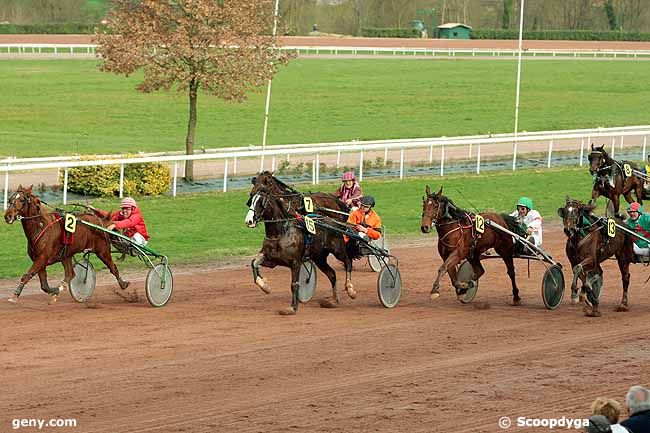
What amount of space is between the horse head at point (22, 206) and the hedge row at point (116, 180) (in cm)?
808

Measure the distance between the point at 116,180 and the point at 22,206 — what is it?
864 cm

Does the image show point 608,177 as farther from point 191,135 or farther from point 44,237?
point 44,237

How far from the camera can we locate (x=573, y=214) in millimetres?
12367

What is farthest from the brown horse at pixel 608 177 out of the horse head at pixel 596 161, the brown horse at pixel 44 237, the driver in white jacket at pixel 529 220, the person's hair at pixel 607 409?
the person's hair at pixel 607 409

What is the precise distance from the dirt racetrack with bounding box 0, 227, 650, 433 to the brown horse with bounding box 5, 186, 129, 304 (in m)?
0.37

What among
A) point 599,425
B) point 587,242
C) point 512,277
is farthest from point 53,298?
point 599,425

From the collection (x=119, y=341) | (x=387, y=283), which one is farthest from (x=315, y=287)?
(x=119, y=341)

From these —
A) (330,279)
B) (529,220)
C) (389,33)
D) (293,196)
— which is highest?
(389,33)

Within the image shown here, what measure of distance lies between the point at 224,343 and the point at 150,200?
369 inches

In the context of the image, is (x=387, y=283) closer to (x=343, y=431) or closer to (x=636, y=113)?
(x=343, y=431)

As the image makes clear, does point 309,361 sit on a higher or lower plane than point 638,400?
lower

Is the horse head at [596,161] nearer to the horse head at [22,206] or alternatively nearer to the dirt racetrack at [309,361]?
the dirt racetrack at [309,361]

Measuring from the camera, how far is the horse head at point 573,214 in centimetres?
1236

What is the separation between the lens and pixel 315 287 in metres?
13.4
